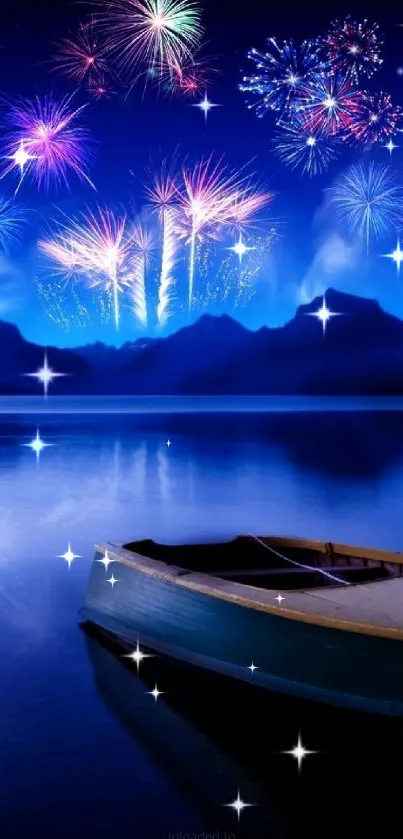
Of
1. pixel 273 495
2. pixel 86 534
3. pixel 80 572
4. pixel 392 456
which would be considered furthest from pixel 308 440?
pixel 80 572

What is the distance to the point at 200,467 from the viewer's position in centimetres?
3966

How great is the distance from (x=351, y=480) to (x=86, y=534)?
15584 mm

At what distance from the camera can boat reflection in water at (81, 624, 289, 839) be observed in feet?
21.2

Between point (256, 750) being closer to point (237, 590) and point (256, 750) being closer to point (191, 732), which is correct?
point (191, 732)

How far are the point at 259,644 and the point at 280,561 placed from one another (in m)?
3.59

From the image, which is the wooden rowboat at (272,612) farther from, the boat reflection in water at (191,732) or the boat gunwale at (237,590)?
the boat reflection in water at (191,732)

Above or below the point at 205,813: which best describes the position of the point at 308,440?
above

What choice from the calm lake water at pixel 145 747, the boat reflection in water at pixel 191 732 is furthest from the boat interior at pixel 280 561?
the calm lake water at pixel 145 747

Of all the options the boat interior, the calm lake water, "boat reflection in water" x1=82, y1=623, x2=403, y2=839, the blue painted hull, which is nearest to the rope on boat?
the boat interior

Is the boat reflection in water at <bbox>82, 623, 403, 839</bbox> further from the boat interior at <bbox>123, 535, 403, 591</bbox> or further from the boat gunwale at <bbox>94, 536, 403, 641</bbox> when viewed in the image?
the boat interior at <bbox>123, 535, 403, 591</bbox>

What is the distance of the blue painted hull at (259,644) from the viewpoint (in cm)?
714

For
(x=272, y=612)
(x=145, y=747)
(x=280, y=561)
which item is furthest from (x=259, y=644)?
(x=280, y=561)

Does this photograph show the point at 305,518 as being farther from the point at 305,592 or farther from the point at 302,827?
the point at 302,827

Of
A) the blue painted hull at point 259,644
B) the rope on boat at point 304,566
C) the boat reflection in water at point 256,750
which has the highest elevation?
the rope on boat at point 304,566
